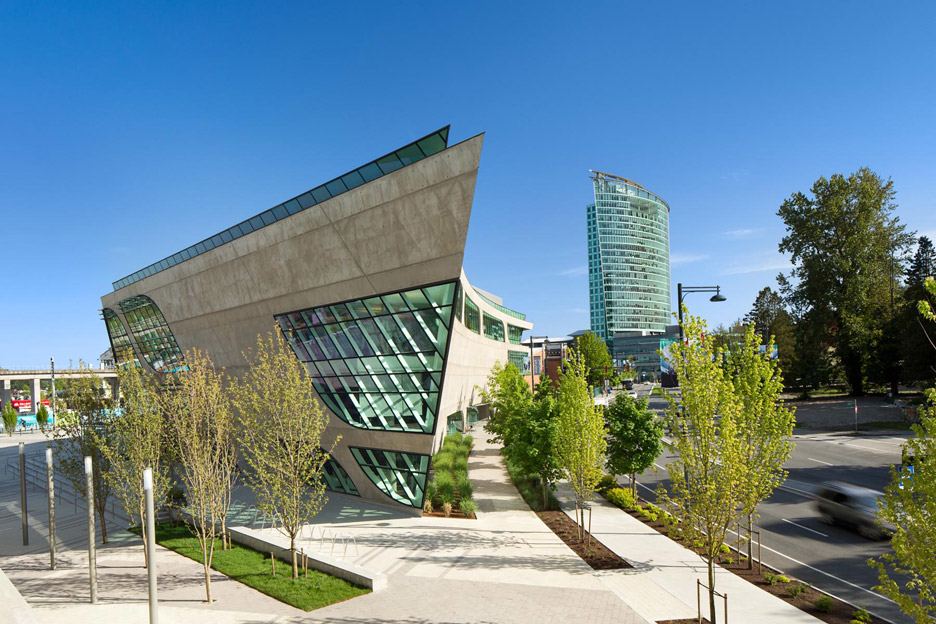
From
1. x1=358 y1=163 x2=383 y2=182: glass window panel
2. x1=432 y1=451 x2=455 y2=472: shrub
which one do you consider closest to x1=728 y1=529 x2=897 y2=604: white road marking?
x1=432 y1=451 x2=455 y2=472: shrub

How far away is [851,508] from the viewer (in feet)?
60.5

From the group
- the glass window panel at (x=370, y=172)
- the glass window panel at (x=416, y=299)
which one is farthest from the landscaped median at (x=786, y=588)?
the glass window panel at (x=370, y=172)

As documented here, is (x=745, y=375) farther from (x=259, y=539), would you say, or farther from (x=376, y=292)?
(x=259, y=539)

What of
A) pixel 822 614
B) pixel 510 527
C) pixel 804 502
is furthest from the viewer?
pixel 804 502

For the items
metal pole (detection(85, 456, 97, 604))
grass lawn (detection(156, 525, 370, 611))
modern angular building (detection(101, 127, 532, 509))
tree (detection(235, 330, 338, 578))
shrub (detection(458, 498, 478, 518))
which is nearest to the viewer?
grass lawn (detection(156, 525, 370, 611))

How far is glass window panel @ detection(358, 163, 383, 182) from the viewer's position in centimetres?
2046

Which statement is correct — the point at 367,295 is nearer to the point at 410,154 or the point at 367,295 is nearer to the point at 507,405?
the point at 410,154

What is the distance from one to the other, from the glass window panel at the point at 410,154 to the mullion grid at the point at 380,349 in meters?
5.06

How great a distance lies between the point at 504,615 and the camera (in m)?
12.7

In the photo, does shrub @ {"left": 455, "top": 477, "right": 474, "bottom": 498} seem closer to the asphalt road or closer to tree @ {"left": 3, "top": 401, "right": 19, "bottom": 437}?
the asphalt road

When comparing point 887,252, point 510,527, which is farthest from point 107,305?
point 887,252

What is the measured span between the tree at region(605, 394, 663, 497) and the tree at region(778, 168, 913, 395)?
1618 inches

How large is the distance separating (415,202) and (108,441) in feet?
50.2

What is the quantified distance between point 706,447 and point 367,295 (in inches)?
599
